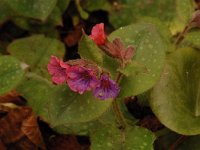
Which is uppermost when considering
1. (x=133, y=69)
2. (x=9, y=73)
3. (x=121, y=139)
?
(x=133, y=69)

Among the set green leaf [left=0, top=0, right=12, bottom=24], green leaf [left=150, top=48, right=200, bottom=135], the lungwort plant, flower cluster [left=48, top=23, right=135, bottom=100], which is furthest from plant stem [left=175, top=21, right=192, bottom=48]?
green leaf [left=0, top=0, right=12, bottom=24]

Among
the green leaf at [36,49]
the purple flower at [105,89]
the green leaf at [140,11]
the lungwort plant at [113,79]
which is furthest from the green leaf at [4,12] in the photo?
the purple flower at [105,89]

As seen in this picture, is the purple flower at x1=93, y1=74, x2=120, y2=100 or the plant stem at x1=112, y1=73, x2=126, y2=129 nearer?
the purple flower at x1=93, y1=74, x2=120, y2=100

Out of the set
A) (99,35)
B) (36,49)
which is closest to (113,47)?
(99,35)

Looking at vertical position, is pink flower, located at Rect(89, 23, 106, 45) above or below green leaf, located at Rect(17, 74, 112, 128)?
above

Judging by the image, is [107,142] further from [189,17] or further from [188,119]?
[189,17]

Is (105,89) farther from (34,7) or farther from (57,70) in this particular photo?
(34,7)

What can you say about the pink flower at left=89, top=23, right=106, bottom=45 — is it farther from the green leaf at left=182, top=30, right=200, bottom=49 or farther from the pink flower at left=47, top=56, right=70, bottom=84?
the green leaf at left=182, top=30, right=200, bottom=49
